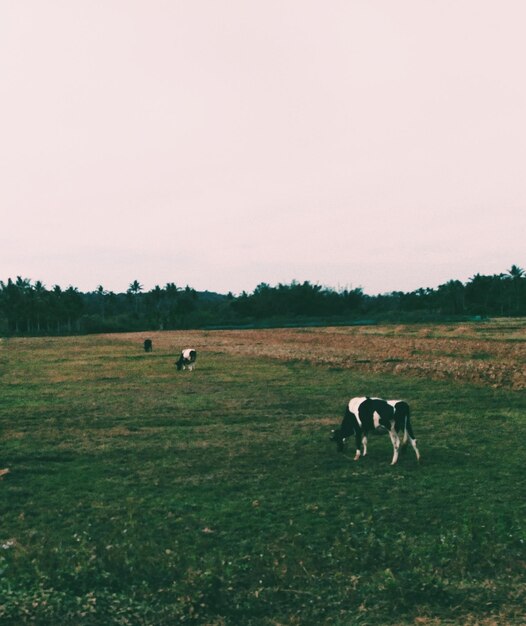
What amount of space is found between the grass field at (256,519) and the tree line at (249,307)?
111260 millimetres

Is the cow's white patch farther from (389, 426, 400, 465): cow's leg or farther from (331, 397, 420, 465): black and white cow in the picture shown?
(389, 426, 400, 465): cow's leg

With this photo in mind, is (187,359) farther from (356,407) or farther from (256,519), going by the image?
(256,519)

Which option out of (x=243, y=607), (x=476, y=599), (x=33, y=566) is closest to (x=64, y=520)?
(x=33, y=566)

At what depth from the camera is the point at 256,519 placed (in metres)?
9.83

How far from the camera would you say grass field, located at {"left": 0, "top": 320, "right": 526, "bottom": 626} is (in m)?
7.05

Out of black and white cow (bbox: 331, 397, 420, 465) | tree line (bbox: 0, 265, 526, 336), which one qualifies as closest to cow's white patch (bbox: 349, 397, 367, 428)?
black and white cow (bbox: 331, 397, 420, 465)

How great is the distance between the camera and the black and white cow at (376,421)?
1333 cm

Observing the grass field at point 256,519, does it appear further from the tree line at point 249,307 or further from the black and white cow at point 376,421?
the tree line at point 249,307

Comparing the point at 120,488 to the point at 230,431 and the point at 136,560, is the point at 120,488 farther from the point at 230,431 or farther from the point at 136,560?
the point at 230,431

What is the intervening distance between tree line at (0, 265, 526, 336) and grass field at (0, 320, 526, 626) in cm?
11126

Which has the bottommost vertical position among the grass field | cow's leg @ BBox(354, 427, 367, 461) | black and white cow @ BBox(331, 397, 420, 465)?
the grass field

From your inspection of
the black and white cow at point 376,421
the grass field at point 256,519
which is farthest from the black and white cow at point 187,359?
the black and white cow at point 376,421

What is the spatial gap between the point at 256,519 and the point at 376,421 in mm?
4904

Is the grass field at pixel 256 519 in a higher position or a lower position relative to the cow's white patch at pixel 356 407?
lower
